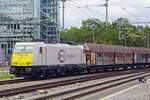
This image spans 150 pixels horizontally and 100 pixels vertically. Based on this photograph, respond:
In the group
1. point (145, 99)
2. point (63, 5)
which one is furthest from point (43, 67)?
point (63, 5)

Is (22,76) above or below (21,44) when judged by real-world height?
below

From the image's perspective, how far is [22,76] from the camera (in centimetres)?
3709

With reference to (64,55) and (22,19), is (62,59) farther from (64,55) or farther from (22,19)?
(22,19)

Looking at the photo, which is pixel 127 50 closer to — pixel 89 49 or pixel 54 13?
pixel 89 49

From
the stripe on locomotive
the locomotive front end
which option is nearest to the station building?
the locomotive front end

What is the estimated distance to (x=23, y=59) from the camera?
36594 millimetres

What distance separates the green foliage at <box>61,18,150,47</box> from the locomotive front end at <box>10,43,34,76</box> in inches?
2011

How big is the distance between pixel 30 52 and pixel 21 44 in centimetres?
143

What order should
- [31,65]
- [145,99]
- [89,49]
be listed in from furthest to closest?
[89,49] → [31,65] → [145,99]

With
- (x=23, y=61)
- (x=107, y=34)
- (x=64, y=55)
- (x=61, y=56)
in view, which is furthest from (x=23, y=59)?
(x=107, y=34)

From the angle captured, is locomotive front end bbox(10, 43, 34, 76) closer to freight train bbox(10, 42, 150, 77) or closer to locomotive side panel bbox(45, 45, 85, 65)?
freight train bbox(10, 42, 150, 77)

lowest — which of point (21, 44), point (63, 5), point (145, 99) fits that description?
point (145, 99)

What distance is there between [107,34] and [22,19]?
73.7 feet

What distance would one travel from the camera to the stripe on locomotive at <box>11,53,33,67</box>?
119 feet
